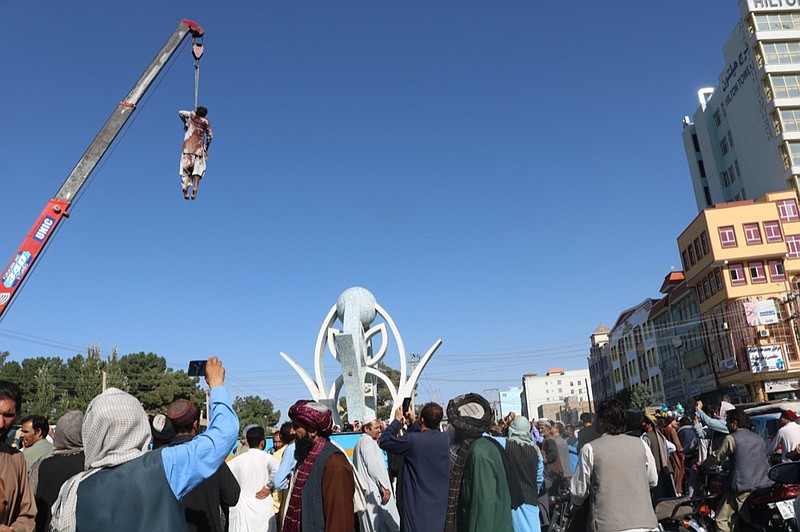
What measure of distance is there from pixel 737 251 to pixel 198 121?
115ft

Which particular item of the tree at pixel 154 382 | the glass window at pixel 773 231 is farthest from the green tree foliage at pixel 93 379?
the glass window at pixel 773 231

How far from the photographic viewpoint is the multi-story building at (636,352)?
174 ft

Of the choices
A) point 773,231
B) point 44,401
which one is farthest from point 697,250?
point 44,401

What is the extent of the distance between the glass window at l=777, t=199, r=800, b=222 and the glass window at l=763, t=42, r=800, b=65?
9.63 metres

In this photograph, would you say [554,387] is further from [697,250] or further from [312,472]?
[312,472]

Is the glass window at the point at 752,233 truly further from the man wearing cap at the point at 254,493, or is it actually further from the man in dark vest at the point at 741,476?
the man wearing cap at the point at 254,493

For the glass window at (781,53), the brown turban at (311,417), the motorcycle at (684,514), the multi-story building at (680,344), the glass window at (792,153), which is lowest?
the motorcycle at (684,514)

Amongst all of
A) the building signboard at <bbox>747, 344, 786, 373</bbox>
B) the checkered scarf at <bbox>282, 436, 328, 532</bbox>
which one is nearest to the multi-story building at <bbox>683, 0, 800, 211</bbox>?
the building signboard at <bbox>747, 344, 786, 373</bbox>

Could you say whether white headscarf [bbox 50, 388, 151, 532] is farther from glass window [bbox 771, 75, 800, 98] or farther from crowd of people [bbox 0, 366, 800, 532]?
glass window [bbox 771, 75, 800, 98]

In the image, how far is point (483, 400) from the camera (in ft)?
15.5

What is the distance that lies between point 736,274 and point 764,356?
17.0 ft

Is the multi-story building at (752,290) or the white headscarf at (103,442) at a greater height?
the multi-story building at (752,290)

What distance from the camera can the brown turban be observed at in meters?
4.22

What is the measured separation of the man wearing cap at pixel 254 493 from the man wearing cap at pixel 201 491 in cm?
184
